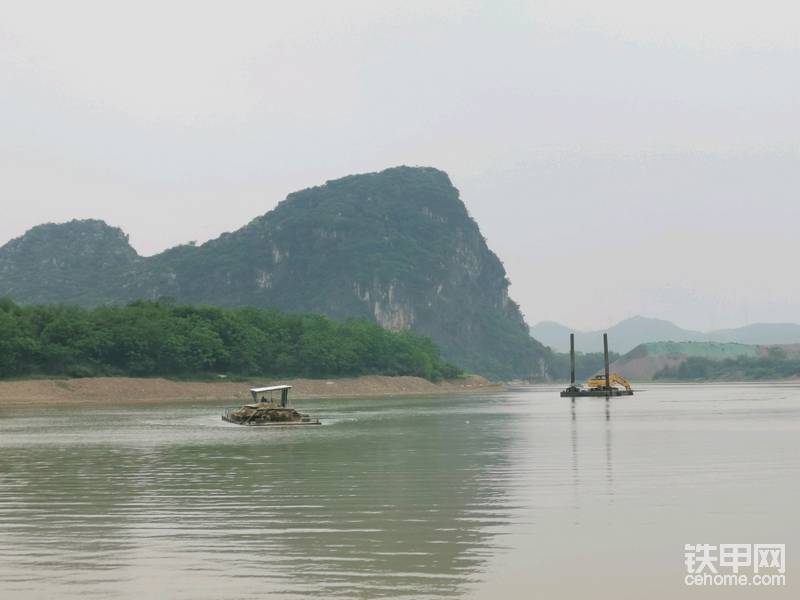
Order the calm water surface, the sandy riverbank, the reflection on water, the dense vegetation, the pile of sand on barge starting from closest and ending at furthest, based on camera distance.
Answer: the calm water surface → the reflection on water → the pile of sand on barge → the sandy riverbank → the dense vegetation

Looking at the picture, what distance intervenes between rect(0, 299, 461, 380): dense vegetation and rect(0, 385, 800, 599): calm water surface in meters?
93.5

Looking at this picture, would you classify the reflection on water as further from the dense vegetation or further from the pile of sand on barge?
the dense vegetation

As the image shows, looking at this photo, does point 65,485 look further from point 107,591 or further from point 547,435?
point 547,435

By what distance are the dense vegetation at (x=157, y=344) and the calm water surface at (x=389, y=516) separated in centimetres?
9354

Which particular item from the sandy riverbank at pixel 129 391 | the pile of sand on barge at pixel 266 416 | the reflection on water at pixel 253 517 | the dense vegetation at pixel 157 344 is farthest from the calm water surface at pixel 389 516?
the dense vegetation at pixel 157 344

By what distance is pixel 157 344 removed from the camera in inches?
5960

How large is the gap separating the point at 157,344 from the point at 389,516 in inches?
5196

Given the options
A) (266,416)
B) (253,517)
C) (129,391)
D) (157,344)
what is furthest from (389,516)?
(157,344)

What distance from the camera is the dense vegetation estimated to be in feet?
452

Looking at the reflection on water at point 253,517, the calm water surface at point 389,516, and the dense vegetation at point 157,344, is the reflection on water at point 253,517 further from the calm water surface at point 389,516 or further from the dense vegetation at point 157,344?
the dense vegetation at point 157,344

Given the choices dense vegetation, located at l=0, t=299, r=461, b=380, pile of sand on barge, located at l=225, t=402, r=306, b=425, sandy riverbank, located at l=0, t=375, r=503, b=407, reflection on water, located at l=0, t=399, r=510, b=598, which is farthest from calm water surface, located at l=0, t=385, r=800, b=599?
dense vegetation, located at l=0, t=299, r=461, b=380

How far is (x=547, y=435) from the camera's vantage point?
54.2 metres

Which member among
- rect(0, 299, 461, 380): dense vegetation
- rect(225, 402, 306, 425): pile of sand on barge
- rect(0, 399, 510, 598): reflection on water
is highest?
rect(0, 299, 461, 380): dense vegetation

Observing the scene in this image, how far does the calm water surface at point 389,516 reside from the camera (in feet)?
Result: 55.5
